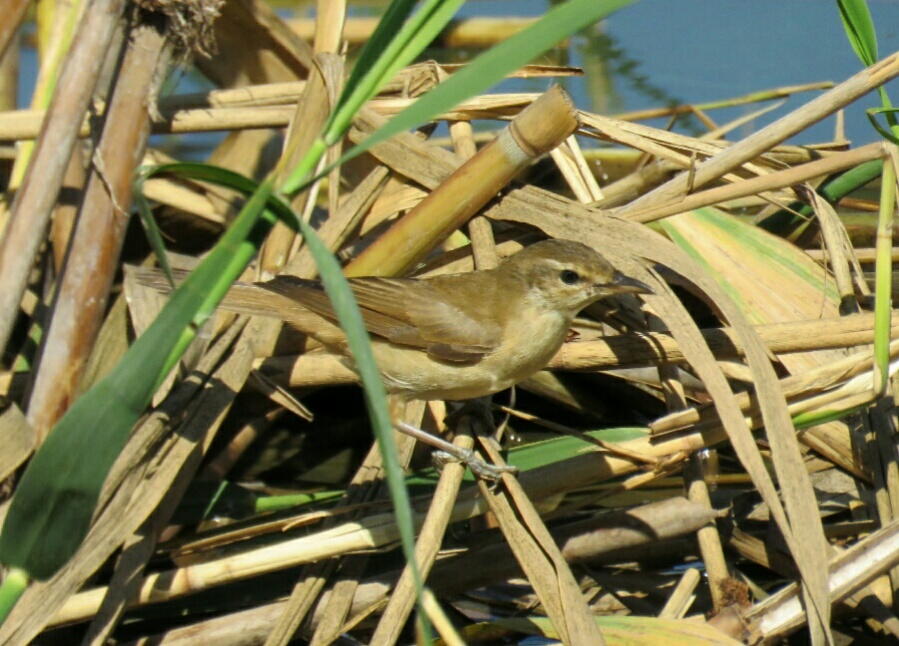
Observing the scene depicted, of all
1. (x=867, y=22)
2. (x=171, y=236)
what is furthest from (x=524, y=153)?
(x=171, y=236)

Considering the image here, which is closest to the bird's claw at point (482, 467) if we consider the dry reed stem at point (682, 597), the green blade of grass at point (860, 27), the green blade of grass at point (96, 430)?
the dry reed stem at point (682, 597)

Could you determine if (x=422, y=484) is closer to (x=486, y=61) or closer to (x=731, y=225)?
(x=731, y=225)

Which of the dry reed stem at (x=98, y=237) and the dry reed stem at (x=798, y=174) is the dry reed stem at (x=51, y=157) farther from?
the dry reed stem at (x=798, y=174)

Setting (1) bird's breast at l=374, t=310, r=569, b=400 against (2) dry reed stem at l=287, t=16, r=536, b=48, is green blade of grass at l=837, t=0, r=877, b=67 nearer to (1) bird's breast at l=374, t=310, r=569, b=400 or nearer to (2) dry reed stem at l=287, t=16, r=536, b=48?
(1) bird's breast at l=374, t=310, r=569, b=400

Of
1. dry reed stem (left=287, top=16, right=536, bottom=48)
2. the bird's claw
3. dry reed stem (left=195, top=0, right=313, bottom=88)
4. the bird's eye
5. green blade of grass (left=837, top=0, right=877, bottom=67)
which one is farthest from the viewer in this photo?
dry reed stem (left=287, top=16, right=536, bottom=48)

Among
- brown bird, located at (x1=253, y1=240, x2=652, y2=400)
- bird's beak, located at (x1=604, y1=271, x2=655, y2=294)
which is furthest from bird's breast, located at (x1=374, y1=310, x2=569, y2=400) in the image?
Answer: bird's beak, located at (x1=604, y1=271, x2=655, y2=294)

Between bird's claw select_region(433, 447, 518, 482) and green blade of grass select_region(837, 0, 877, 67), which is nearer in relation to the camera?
green blade of grass select_region(837, 0, 877, 67)

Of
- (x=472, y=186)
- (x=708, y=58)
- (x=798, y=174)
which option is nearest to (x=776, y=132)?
(x=798, y=174)
